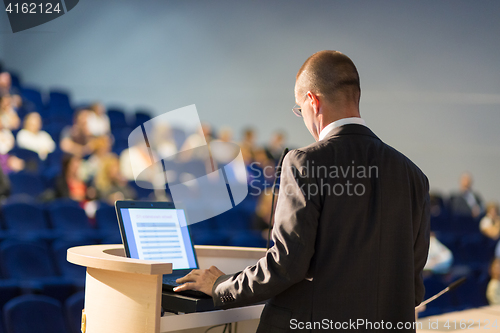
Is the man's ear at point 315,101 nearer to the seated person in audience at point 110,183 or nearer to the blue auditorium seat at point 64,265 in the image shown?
the blue auditorium seat at point 64,265

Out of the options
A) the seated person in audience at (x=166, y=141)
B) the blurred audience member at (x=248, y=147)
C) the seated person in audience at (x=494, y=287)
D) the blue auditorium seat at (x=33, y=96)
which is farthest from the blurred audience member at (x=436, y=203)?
the blue auditorium seat at (x=33, y=96)

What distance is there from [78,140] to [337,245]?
11.1 feet

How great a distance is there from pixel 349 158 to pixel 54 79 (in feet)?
18.7

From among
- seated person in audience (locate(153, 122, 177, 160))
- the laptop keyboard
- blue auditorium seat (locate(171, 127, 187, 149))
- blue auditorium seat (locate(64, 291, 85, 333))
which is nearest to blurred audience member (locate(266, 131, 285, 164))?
seated person in audience (locate(153, 122, 177, 160))

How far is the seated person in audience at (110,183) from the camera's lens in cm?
310

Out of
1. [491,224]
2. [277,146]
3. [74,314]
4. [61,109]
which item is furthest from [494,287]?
[61,109]

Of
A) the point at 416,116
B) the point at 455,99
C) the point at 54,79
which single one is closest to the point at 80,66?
the point at 54,79

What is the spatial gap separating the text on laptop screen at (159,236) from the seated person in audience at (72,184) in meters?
2.09

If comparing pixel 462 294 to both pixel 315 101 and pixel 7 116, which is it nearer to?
pixel 315 101

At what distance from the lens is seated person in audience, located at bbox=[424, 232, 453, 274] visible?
3.70m

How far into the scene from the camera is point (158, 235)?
Answer: 41.3 inches

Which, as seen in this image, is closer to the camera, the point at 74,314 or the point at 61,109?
the point at 74,314

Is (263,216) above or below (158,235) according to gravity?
below

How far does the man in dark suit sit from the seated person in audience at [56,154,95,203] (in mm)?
2459
